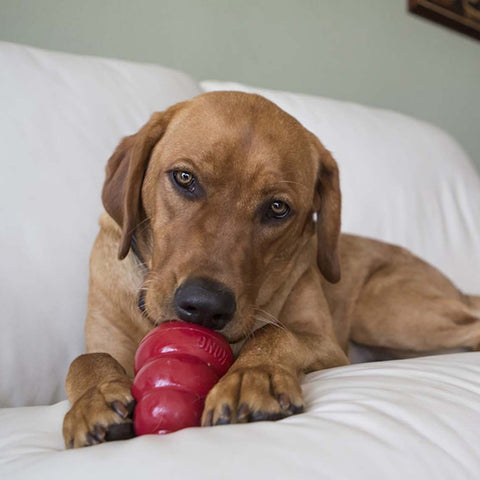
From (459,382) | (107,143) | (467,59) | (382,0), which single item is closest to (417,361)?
(459,382)

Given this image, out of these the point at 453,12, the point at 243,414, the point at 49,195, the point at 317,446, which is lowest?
the point at 49,195

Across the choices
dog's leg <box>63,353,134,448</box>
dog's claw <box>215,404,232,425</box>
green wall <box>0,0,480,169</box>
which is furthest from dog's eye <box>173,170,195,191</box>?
green wall <box>0,0,480,169</box>

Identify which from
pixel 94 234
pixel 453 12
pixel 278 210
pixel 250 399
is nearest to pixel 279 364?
pixel 250 399

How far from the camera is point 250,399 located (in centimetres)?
114

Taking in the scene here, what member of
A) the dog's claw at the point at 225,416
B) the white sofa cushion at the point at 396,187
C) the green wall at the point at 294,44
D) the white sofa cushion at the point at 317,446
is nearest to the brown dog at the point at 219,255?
the dog's claw at the point at 225,416

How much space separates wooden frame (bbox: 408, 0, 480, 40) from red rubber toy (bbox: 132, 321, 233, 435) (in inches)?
179

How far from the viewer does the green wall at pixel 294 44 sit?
315 cm

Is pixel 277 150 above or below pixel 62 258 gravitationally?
above

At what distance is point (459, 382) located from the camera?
135cm

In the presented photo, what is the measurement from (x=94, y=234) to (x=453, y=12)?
4.40 m

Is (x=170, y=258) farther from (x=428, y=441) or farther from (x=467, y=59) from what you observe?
(x=467, y=59)

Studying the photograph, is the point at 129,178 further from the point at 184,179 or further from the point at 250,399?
the point at 250,399

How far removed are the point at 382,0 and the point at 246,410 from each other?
450cm

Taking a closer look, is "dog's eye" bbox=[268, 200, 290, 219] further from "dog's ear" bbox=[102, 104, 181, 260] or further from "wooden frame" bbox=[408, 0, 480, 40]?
"wooden frame" bbox=[408, 0, 480, 40]
